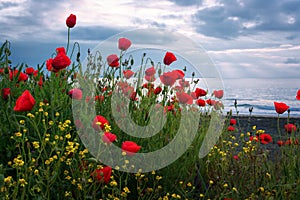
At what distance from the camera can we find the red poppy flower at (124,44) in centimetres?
387

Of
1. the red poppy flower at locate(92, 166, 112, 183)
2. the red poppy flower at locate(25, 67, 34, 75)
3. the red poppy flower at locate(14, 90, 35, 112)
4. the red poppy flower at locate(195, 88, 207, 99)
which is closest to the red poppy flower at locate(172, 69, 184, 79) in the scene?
the red poppy flower at locate(195, 88, 207, 99)

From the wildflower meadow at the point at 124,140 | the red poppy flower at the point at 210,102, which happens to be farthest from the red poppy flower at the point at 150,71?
the red poppy flower at the point at 210,102

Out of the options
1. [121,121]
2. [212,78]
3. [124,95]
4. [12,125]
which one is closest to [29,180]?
[12,125]

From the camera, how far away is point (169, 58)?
3801mm

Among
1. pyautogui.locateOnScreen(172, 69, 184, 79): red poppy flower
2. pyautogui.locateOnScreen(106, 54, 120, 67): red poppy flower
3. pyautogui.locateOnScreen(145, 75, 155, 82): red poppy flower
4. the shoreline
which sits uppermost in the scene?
pyautogui.locateOnScreen(106, 54, 120, 67): red poppy flower

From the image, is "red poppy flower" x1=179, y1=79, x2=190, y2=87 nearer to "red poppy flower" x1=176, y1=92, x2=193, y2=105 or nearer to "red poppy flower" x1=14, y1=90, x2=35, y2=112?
"red poppy flower" x1=176, y1=92, x2=193, y2=105

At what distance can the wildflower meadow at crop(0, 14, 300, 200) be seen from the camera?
317 centimetres

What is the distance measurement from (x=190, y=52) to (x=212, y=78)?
333 millimetres

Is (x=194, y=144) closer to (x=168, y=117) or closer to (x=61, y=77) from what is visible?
(x=168, y=117)

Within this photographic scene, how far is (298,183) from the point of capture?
3.26m

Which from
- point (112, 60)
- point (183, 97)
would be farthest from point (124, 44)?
point (183, 97)

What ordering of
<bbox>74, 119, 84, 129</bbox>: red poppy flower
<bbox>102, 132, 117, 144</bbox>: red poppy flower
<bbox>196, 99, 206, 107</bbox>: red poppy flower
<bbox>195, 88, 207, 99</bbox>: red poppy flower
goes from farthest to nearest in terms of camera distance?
<bbox>196, 99, 206, 107</bbox>: red poppy flower
<bbox>195, 88, 207, 99</bbox>: red poppy flower
<bbox>74, 119, 84, 129</bbox>: red poppy flower
<bbox>102, 132, 117, 144</bbox>: red poppy flower

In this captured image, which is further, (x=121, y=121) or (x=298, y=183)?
(x=121, y=121)

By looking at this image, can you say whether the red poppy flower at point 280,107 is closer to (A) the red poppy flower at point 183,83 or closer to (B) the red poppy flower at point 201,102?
(B) the red poppy flower at point 201,102
